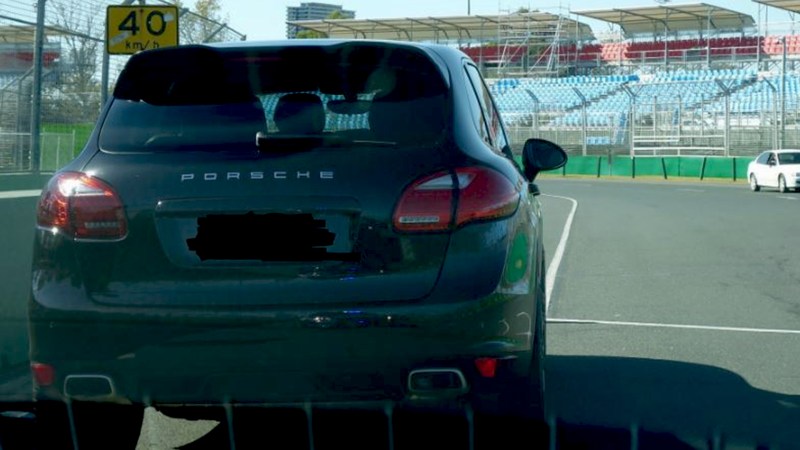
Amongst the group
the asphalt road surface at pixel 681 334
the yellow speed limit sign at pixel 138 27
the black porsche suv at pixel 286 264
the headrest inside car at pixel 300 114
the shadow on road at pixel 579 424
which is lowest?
the shadow on road at pixel 579 424

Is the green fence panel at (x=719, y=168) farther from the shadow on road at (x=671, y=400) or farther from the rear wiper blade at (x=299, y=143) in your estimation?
the rear wiper blade at (x=299, y=143)

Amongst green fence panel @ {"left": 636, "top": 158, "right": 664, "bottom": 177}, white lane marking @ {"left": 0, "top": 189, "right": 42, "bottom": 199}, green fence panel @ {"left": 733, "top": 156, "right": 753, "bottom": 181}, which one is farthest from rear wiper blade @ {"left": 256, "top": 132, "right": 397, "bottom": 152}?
green fence panel @ {"left": 636, "top": 158, "right": 664, "bottom": 177}

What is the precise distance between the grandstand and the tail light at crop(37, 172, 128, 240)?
4555 cm

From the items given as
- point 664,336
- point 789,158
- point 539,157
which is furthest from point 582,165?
point 539,157

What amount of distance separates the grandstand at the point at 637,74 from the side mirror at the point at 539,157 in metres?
43.5

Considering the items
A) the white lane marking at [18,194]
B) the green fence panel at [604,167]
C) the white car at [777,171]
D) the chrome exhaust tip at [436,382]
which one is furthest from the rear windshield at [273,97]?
the green fence panel at [604,167]

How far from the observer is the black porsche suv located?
13.7ft

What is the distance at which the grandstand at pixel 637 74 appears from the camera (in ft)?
177

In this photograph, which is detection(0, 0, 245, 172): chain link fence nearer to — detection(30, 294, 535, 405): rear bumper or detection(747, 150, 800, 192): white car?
detection(30, 294, 535, 405): rear bumper

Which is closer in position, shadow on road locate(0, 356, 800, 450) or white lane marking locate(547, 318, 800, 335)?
shadow on road locate(0, 356, 800, 450)

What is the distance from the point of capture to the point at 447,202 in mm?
4281

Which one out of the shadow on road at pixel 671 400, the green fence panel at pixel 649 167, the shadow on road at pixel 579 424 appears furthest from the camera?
the green fence panel at pixel 649 167

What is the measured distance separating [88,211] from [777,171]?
3696 centimetres

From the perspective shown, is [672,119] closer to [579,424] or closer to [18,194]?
[18,194]
